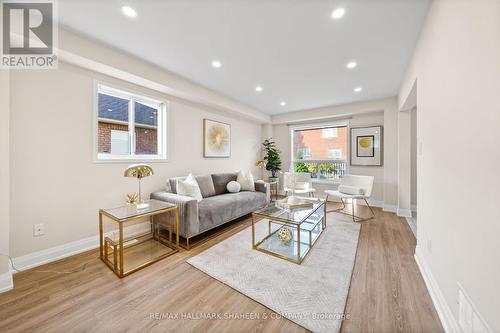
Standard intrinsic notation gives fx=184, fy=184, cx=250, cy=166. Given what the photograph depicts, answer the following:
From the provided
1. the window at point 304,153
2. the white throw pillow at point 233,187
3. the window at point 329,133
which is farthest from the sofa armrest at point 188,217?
the window at point 329,133

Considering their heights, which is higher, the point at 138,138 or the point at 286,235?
the point at 138,138

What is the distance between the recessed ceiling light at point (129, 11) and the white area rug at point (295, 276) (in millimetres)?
2567

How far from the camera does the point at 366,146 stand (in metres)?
4.49

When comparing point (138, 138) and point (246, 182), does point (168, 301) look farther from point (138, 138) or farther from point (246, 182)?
point (246, 182)

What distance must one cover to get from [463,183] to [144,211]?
2688 mm

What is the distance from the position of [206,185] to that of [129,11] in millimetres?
2493

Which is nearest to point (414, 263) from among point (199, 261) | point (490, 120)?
point (490, 120)

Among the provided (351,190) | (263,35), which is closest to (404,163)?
(351,190)

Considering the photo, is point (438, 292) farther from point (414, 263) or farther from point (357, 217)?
point (357, 217)

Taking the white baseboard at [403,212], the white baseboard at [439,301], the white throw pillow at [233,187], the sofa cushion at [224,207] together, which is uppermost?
the white throw pillow at [233,187]

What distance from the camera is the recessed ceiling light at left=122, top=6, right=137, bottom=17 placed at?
168 centimetres

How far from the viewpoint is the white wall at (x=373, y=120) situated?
3965 millimetres

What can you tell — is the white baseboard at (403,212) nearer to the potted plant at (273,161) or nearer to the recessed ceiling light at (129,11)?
the potted plant at (273,161)
